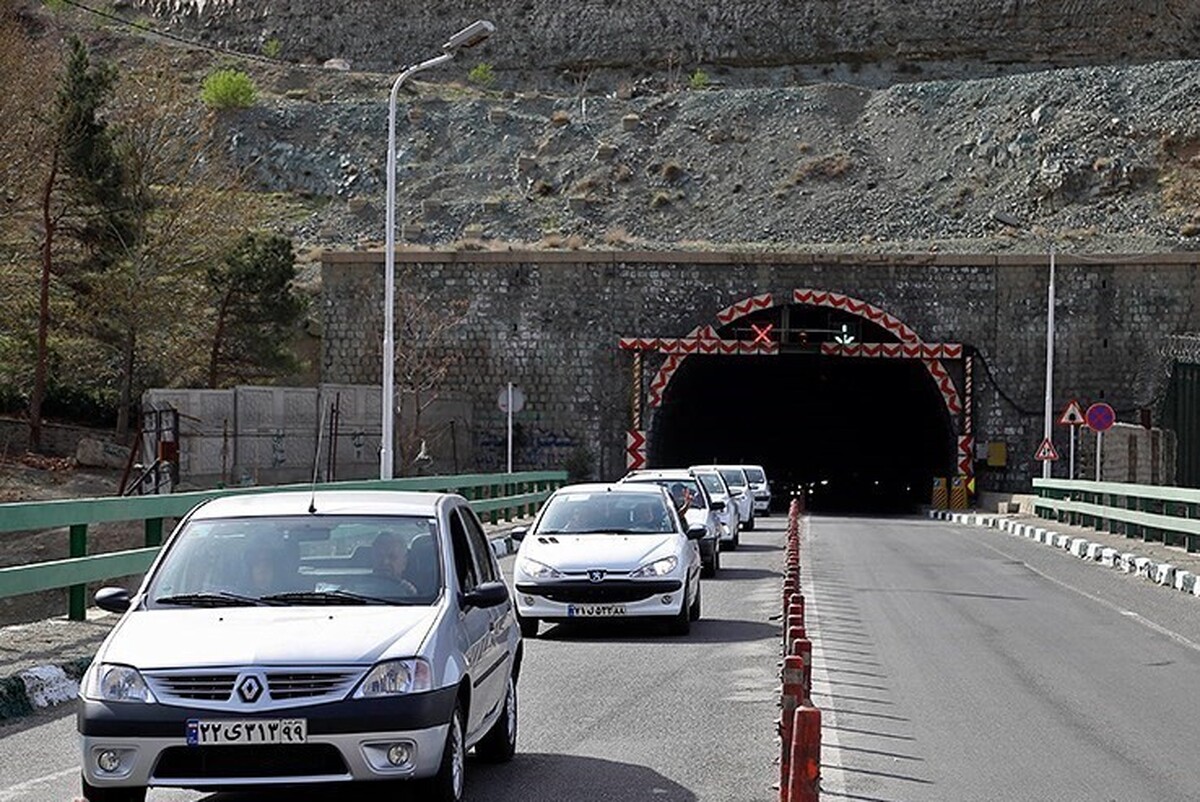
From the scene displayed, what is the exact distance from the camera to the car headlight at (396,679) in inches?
336

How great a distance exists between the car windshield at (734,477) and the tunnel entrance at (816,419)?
1474 cm

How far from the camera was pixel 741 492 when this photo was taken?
40.5m

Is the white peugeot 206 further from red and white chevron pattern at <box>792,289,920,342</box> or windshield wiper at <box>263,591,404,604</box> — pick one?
red and white chevron pattern at <box>792,289,920,342</box>

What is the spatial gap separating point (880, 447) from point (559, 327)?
76.9 feet

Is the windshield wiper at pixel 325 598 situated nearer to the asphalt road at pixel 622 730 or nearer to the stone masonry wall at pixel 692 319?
the asphalt road at pixel 622 730

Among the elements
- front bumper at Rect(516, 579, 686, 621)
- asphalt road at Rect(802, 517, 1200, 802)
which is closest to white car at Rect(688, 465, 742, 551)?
asphalt road at Rect(802, 517, 1200, 802)

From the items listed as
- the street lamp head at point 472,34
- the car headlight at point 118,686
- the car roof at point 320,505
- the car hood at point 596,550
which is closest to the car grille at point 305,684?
the car headlight at point 118,686

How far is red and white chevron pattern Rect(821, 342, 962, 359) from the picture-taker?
186ft

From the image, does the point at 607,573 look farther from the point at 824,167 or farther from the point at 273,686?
the point at 824,167

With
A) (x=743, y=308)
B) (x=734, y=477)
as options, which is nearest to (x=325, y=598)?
(x=734, y=477)

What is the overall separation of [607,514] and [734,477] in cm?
2273

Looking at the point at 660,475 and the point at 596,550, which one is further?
the point at 660,475

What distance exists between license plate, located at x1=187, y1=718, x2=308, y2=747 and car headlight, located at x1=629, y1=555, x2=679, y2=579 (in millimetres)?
9799

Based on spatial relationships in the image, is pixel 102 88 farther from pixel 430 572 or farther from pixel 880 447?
pixel 430 572
